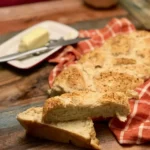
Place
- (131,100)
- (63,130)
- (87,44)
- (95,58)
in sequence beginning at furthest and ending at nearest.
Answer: (87,44) → (95,58) → (131,100) → (63,130)

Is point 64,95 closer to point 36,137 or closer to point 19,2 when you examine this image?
point 36,137

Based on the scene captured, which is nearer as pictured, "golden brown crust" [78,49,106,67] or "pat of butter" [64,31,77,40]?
"golden brown crust" [78,49,106,67]

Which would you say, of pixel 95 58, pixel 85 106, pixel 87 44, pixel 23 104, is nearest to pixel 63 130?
pixel 85 106

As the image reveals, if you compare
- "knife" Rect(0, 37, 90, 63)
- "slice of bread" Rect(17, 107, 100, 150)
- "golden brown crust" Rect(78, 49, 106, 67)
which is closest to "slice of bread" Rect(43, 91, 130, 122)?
"slice of bread" Rect(17, 107, 100, 150)

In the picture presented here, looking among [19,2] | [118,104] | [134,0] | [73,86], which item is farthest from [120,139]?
[19,2]

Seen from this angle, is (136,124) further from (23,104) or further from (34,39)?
(34,39)

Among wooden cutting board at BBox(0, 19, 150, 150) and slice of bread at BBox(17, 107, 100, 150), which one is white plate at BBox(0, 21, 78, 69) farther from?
slice of bread at BBox(17, 107, 100, 150)
